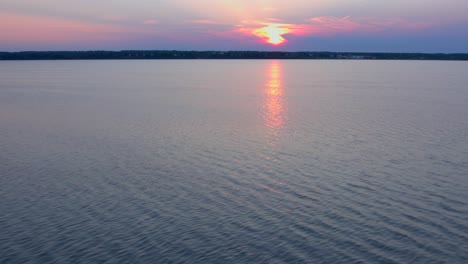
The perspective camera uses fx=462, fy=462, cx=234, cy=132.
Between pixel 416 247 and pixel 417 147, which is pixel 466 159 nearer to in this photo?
pixel 417 147

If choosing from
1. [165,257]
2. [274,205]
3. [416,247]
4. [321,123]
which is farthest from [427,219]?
[321,123]

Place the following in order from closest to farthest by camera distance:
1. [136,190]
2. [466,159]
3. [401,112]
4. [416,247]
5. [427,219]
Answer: [416,247], [427,219], [136,190], [466,159], [401,112]

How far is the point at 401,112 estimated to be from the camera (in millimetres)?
41531

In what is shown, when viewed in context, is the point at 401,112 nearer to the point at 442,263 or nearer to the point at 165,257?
the point at 442,263

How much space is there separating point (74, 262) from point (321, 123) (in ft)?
84.0

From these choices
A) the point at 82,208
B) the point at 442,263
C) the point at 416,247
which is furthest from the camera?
the point at 82,208

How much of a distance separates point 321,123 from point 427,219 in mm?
20325

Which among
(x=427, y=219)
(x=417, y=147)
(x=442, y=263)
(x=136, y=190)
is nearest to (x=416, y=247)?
(x=442, y=263)

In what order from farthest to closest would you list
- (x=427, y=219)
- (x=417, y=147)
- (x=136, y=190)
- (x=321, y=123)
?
(x=321, y=123), (x=417, y=147), (x=136, y=190), (x=427, y=219)

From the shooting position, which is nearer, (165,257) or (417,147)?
(165,257)

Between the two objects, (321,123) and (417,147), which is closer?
(417,147)

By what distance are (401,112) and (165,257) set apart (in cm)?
3361

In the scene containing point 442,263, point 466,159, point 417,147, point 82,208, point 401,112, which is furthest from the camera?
point 401,112

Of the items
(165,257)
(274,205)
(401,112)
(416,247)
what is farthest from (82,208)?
(401,112)
